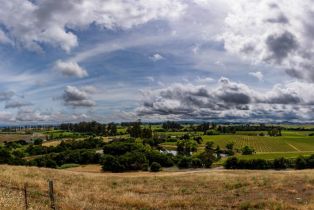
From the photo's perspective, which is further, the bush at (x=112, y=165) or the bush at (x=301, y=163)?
the bush at (x=301, y=163)

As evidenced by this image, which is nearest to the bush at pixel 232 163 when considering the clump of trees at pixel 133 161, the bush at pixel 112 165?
the clump of trees at pixel 133 161

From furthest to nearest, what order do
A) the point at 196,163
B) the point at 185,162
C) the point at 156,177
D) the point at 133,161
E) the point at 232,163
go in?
the point at 196,163, the point at 185,162, the point at 232,163, the point at 133,161, the point at 156,177

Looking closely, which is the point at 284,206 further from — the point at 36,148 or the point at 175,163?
the point at 36,148

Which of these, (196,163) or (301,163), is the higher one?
(301,163)

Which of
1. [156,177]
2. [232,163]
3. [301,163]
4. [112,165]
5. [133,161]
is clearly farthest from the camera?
[232,163]

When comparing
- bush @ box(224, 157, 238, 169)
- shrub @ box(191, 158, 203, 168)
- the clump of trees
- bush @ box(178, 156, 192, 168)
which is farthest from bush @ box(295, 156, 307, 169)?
the clump of trees

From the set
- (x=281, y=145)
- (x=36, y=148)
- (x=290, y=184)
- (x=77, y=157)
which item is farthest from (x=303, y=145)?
(x=290, y=184)

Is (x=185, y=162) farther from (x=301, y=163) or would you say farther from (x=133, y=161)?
(x=301, y=163)

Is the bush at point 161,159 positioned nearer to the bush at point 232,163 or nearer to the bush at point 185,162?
the bush at point 185,162

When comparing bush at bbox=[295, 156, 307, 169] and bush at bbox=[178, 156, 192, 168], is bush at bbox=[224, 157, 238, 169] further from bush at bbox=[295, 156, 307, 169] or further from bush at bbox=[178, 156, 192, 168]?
bush at bbox=[295, 156, 307, 169]

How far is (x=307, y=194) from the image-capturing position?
24203 millimetres

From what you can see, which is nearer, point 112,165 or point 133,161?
point 112,165

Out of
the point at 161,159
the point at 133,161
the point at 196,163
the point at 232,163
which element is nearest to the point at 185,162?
the point at 196,163

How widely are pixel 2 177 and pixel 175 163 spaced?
108838 mm
